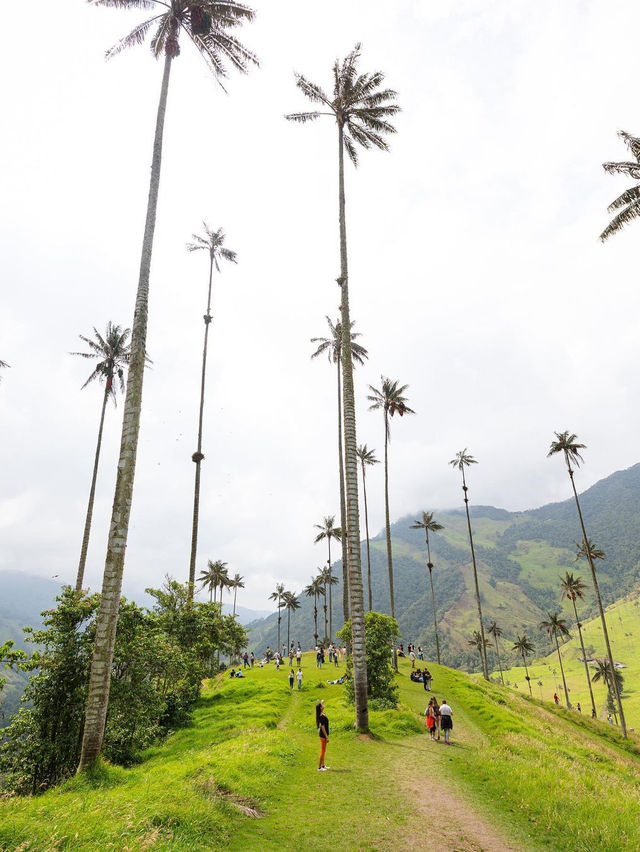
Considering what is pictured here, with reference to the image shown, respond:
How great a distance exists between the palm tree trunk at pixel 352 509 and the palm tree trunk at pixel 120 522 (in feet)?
30.9

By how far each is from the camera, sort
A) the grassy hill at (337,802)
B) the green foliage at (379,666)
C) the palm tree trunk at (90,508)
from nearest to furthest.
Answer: the grassy hill at (337,802) → the green foliage at (379,666) → the palm tree trunk at (90,508)

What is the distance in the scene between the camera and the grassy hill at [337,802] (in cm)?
767

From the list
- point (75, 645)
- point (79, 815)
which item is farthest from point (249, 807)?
point (75, 645)

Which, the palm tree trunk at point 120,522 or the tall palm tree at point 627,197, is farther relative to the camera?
the tall palm tree at point 627,197

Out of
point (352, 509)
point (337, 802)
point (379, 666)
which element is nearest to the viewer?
point (337, 802)

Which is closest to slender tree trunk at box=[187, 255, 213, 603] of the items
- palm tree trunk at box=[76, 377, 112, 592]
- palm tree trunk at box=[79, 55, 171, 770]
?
palm tree trunk at box=[76, 377, 112, 592]

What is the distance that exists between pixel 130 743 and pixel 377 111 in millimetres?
31713

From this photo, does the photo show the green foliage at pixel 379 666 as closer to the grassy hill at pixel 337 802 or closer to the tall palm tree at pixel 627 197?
the grassy hill at pixel 337 802

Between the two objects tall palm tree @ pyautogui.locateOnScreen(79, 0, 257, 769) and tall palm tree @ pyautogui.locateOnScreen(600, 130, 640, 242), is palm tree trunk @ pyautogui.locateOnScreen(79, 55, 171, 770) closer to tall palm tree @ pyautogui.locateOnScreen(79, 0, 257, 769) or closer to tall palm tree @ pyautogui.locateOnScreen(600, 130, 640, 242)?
tall palm tree @ pyautogui.locateOnScreen(79, 0, 257, 769)

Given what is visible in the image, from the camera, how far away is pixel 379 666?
25.5 metres

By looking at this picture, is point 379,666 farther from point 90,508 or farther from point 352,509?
point 90,508

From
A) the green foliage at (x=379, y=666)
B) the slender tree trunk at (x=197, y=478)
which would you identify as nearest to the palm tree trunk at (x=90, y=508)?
the slender tree trunk at (x=197, y=478)

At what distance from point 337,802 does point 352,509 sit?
10.1m

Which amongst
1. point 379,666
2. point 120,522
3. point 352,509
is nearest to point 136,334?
point 120,522
